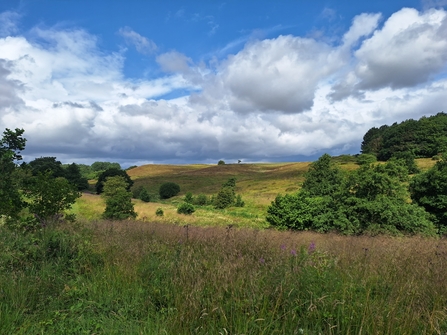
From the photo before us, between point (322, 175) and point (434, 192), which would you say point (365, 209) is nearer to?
point (434, 192)

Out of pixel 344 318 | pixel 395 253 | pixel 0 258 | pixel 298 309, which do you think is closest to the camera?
pixel 344 318

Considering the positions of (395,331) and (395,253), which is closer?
(395,331)

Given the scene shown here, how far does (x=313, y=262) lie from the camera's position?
14.1ft

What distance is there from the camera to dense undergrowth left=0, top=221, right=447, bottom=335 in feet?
9.06

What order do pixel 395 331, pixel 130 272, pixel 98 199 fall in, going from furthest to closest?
pixel 98 199 → pixel 130 272 → pixel 395 331

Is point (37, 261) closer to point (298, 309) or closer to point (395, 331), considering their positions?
point (298, 309)

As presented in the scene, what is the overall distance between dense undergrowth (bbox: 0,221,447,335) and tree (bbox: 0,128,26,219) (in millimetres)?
2844

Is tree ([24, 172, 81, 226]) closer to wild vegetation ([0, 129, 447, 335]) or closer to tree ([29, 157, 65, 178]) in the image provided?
wild vegetation ([0, 129, 447, 335])

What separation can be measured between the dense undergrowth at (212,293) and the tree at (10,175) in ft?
9.33

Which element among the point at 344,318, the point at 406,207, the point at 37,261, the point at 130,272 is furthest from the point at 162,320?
the point at 406,207

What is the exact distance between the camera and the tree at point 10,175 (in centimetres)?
740

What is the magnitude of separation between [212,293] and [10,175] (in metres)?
7.62

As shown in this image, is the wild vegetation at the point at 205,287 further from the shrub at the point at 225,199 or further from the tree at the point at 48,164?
the tree at the point at 48,164

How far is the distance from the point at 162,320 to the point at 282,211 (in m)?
17.3
